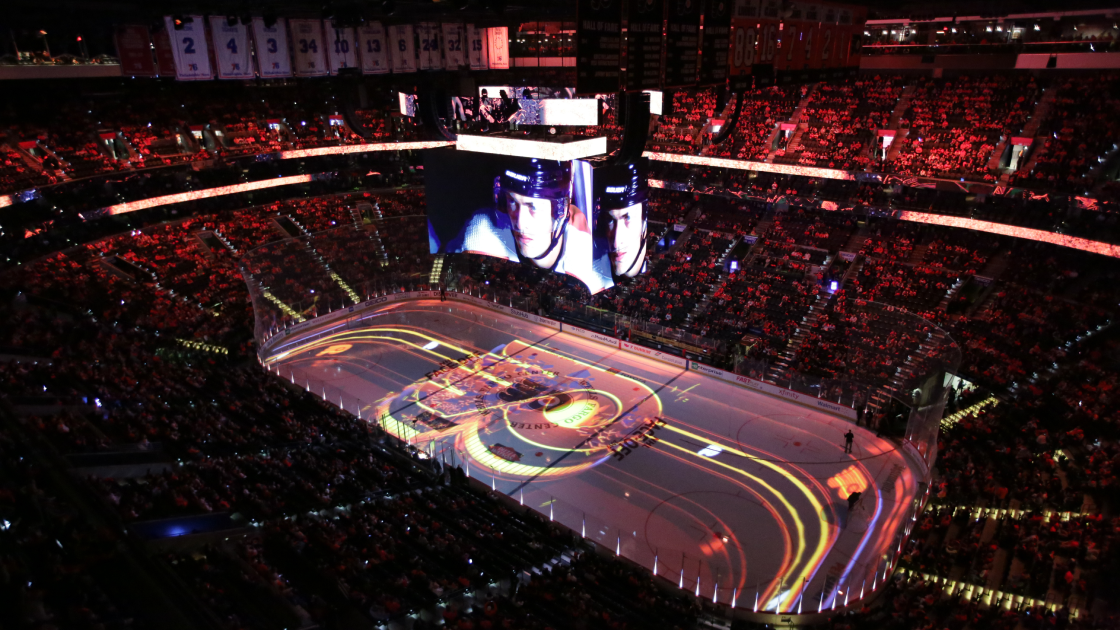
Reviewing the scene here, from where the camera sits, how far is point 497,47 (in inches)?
827

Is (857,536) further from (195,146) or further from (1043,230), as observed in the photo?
(195,146)

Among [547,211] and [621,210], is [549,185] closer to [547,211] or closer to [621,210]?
[547,211]

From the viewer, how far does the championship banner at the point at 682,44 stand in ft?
39.8

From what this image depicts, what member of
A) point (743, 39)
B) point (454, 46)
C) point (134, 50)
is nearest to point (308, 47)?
point (134, 50)

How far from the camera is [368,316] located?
29.7 m

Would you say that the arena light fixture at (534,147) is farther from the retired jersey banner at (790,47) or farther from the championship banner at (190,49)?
the championship banner at (190,49)

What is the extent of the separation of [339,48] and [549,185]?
7.86 meters

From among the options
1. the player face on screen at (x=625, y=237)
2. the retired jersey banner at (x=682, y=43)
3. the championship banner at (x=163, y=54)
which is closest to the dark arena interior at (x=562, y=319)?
the retired jersey banner at (x=682, y=43)

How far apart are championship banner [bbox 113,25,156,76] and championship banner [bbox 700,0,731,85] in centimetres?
1324

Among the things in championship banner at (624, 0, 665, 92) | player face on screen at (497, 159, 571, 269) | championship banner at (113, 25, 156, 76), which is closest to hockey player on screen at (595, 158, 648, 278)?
player face on screen at (497, 159, 571, 269)

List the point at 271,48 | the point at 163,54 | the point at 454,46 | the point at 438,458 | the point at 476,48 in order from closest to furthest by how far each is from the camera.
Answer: the point at 163,54, the point at 271,48, the point at 438,458, the point at 454,46, the point at 476,48

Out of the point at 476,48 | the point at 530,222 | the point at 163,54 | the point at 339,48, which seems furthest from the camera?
the point at 530,222

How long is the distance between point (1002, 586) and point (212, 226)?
34051mm

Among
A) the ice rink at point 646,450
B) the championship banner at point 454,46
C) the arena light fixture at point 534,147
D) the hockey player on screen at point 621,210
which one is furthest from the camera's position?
the hockey player on screen at point 621,210
